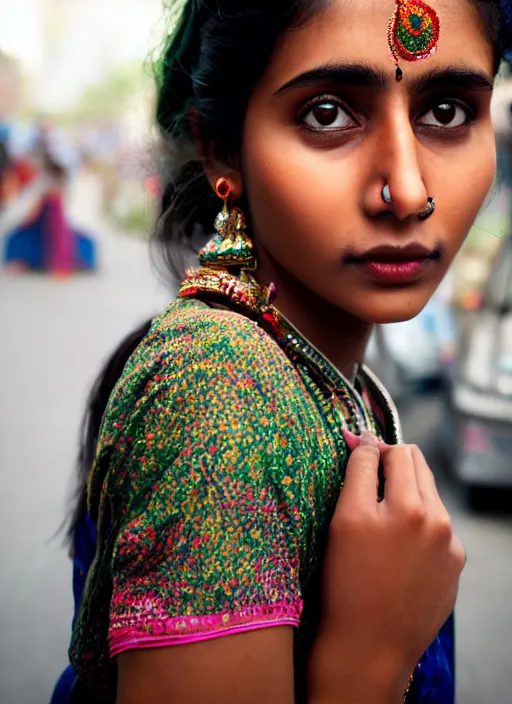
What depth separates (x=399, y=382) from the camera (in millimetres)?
3732

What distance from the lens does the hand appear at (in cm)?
67

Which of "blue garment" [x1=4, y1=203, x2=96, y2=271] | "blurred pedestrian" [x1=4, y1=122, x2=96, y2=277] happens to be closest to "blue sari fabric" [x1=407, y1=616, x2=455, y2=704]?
"blurred pedestrian" [x1=4, y1=122, x2=96, y2=277]

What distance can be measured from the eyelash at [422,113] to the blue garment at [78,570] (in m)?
0.59

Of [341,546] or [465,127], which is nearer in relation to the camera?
[341,546]

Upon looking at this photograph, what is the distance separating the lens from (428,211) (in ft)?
2.36

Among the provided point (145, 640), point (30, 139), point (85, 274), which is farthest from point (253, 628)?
point (30, 139)

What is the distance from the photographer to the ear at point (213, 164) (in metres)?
0.85

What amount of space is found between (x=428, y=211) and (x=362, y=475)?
267 mm

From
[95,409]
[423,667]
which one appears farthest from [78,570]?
[423,667]

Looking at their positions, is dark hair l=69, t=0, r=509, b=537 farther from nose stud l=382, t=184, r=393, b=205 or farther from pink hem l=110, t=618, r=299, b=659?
pink hem l=110, t=618, r=299, b=659

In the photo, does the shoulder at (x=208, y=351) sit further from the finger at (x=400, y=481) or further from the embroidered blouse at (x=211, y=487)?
the finger at (x=400, y=481)

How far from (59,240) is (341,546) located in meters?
8.03

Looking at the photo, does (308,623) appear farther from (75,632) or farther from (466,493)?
(466,493)

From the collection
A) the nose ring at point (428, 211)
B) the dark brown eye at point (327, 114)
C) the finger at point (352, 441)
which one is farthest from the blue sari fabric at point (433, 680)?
the dark brown eye at point (327, 114)
